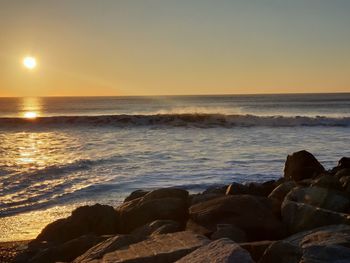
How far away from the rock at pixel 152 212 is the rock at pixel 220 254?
2.51 m

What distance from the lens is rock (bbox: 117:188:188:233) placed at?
291 inches

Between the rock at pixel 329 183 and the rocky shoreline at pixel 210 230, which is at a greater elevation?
the rock at pixel 329 183

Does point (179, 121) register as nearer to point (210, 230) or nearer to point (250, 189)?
point (250, 189)

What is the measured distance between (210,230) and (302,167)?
4.70 meters

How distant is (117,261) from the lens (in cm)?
497

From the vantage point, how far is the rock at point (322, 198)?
689 cm

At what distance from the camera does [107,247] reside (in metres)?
5.64

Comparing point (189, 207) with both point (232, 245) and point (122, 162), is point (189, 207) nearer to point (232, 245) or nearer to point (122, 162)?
point (232, 245)

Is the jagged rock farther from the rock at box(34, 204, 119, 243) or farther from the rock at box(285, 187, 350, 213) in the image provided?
the rock at box(34, 204, 119, 243)

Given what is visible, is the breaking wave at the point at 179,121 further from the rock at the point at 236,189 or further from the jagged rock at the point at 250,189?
the rock at the point at 236,189

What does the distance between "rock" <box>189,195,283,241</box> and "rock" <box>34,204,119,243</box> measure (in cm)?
133

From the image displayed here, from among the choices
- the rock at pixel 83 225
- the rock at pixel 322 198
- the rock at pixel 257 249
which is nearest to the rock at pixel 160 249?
the rock at pixel 257 249

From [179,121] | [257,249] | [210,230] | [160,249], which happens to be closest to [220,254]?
[257,249]

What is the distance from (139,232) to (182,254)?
1616mm
